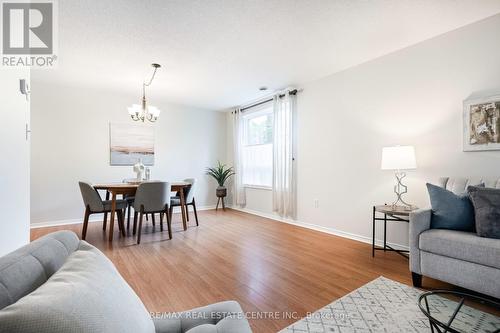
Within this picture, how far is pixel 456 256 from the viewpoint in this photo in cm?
177

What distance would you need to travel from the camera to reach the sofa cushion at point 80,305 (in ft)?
1.29

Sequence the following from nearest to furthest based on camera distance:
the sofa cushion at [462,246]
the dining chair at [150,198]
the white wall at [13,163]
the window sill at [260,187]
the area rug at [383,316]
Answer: the white wall at [13,163] → the area rug at [383,316] → the sofa cushion at [462,246] → the dining chair at [150,198] → the window sill at [260,187]

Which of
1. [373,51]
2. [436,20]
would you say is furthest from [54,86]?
[436,20]

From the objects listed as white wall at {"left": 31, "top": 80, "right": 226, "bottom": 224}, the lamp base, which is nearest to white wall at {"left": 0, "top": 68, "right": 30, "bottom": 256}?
white wall at {"left": 31, "top": 80, "right": 226, "bottom": 224}

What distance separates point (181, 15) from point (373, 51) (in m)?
2.22

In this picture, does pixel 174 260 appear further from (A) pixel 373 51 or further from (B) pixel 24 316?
(A) pixel 373 51

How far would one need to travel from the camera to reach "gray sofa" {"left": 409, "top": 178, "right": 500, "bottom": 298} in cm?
162

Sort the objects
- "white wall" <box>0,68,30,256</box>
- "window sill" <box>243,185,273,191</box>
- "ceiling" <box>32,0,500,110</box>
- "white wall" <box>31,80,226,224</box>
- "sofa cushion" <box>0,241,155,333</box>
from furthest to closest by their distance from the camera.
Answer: "window sill" <box>243,185,273,191</box> → "white wall" <box>31,80,226,224</box> → "ceiling" <box>32,0,500,110</box> → "white wall" <box>0,68,30,256</box> → "sofa cushion" <box>0,241,155,333</box>

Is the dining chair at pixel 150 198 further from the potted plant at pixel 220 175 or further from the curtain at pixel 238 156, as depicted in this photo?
the curtain at pixel 238 156

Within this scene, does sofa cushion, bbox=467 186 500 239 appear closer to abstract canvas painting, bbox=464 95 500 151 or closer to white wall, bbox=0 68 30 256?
abstract canvas painting, bbox=464 95 500 151

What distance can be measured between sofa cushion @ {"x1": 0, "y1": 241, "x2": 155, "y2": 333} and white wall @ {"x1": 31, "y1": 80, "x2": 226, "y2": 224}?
429 cm

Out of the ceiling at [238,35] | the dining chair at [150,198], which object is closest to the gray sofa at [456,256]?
the ceiling at [238,35]

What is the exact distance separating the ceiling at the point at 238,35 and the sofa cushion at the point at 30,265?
2062 mm

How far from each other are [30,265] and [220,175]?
16.3ft
